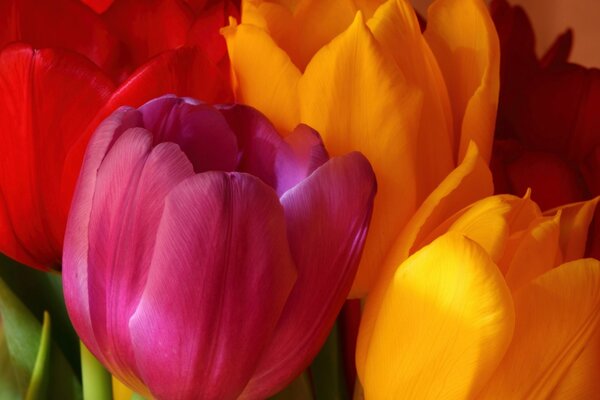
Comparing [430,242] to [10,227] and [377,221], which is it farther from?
[10,227]

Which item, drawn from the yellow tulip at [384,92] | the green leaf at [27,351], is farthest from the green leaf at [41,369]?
the yellow tulip at [384,92]

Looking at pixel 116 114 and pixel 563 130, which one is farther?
pixel 563 130

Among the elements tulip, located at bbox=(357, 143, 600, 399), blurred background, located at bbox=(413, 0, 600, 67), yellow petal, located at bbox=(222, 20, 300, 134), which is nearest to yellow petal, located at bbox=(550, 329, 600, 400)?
tulip, located at bbox=(357, 143, 600, 399)

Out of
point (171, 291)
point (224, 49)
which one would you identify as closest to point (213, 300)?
point (171, 291)

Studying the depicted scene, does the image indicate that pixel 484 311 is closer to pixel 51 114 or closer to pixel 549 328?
pixel 549 328

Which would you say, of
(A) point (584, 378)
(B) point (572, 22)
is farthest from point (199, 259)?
(B) point (572, 22)

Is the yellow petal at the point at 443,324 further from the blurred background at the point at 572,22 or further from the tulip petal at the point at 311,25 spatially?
the blurred background at the point at 572,22

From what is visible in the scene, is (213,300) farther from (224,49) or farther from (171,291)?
(224,49)
